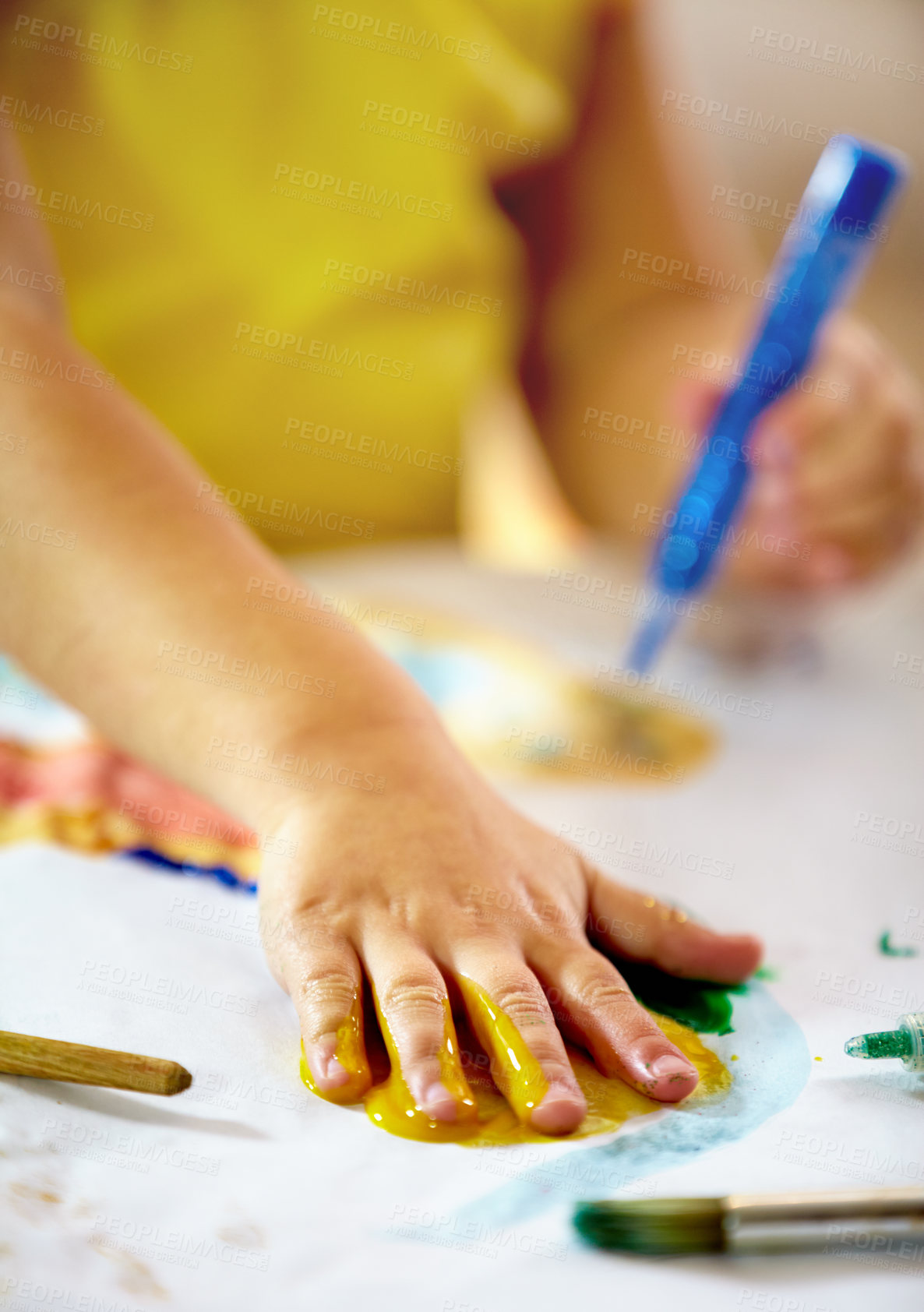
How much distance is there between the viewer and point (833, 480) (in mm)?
828

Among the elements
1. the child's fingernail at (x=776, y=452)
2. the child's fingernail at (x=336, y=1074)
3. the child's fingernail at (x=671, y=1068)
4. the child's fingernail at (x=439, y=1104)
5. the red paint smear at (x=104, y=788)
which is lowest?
the red paint smear at (x=104, y=788)

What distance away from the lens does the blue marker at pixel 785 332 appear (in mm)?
639

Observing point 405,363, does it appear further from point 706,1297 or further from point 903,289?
point 903,289

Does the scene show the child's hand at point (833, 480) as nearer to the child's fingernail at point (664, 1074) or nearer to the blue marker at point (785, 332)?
the blue marker at point (785, 332)

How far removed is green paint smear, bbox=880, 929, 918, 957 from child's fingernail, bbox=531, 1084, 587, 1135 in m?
0.20

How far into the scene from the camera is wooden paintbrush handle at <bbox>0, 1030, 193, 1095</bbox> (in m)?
0.38

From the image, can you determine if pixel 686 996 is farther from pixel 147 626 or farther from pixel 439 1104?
pixel 147 626

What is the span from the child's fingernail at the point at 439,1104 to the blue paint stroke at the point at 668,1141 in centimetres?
2

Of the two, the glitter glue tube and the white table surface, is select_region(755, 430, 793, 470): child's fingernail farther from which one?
the glitter glue tube

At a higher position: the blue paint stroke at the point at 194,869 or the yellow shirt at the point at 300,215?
the yellow shirt at the point at 300,215

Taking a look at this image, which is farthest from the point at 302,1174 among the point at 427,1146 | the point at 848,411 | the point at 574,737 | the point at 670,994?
the point at 848,411

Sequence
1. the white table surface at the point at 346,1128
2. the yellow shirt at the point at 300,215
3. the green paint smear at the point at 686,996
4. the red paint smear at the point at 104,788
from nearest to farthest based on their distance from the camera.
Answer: the white table surface at the point at 346,1128 < the green paint smear at the point at 686,996 < the red paint smear at the point at 104,788 < the yellow shirt at the point at 300,215

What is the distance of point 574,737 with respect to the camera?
2.31ft

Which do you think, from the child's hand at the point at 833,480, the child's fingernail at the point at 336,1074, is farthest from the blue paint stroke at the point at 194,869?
the child's hand at the point at 833,480
